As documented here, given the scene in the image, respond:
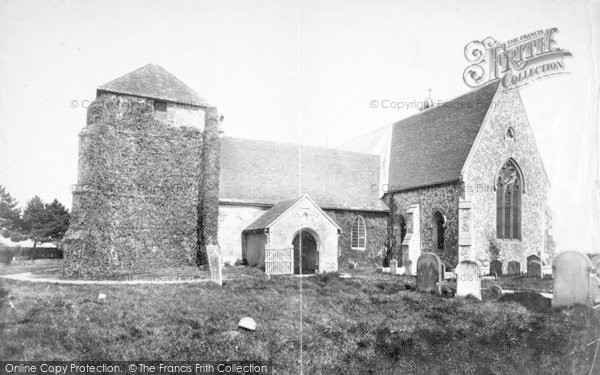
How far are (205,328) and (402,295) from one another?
6.67 meters

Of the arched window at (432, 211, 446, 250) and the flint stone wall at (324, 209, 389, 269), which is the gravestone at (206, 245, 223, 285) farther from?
the arched window at (432, 211, 446, 250)

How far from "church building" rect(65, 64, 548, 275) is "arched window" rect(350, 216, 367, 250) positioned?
0.20 ft

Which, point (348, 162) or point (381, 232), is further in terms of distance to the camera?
point (348, 162)

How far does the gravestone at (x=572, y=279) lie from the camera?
1227 centimetres

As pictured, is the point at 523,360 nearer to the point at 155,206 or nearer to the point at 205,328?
the point at 205,328

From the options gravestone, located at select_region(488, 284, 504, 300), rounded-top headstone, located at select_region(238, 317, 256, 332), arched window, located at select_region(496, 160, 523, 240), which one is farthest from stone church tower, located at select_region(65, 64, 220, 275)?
arched window, located at select_region(496, 160, 523, 240)

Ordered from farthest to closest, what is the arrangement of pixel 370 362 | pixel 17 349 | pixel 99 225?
1. pixel 99 225
2. pixel 370 362
3. pixel 17 349

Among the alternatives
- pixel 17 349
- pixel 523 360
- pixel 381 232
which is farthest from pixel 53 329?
pixel 381 232

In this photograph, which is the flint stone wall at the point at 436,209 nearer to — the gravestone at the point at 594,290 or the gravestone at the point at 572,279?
the gravestone at the point at 572,279

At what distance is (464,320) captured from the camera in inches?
430

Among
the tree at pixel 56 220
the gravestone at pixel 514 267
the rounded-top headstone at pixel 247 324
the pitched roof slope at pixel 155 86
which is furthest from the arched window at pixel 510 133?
the tree at pixel 56 220

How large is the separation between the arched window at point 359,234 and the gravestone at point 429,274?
11.4 metres

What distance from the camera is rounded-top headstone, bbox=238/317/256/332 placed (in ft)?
30.4

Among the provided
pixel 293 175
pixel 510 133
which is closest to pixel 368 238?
pixel 293 175
